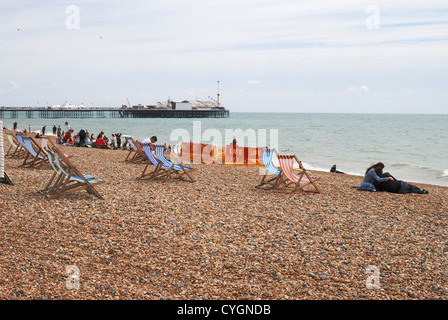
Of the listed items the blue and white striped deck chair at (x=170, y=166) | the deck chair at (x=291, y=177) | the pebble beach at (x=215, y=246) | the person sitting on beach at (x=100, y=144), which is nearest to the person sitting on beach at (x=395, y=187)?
the pebble beach at (x=215, y=246)

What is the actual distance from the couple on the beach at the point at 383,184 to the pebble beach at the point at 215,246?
3.06 ft

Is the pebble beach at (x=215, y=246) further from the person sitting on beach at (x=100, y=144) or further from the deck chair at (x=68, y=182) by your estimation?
the person sitting on beach at (x=100, y=144)

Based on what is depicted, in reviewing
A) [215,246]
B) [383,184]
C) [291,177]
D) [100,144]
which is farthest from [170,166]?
[100,144]

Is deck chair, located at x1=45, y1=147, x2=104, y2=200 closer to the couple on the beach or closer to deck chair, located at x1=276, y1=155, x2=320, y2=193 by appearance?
deck chair, located at x1=276, y1=155, x2=320, y2=193

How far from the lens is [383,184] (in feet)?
25.5

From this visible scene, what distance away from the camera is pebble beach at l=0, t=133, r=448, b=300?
3.35 metres

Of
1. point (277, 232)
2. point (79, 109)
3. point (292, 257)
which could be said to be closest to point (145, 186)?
point (277, 232)

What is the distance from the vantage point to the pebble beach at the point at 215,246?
3350 mm

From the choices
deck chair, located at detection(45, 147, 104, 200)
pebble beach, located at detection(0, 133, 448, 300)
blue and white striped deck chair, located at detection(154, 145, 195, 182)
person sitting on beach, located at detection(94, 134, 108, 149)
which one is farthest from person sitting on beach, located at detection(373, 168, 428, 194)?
person sitting on beach, located at detection(94, 134, 108, 149)

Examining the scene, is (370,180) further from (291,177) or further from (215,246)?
(215,246)

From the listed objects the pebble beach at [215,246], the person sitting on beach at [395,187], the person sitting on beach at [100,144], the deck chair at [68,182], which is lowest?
the pebble beach at [215,246]

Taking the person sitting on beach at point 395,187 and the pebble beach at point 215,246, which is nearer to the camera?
the pebble beach at point 215,246

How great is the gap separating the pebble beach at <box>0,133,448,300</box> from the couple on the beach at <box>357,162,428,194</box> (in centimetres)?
93

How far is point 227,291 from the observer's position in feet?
10.9
